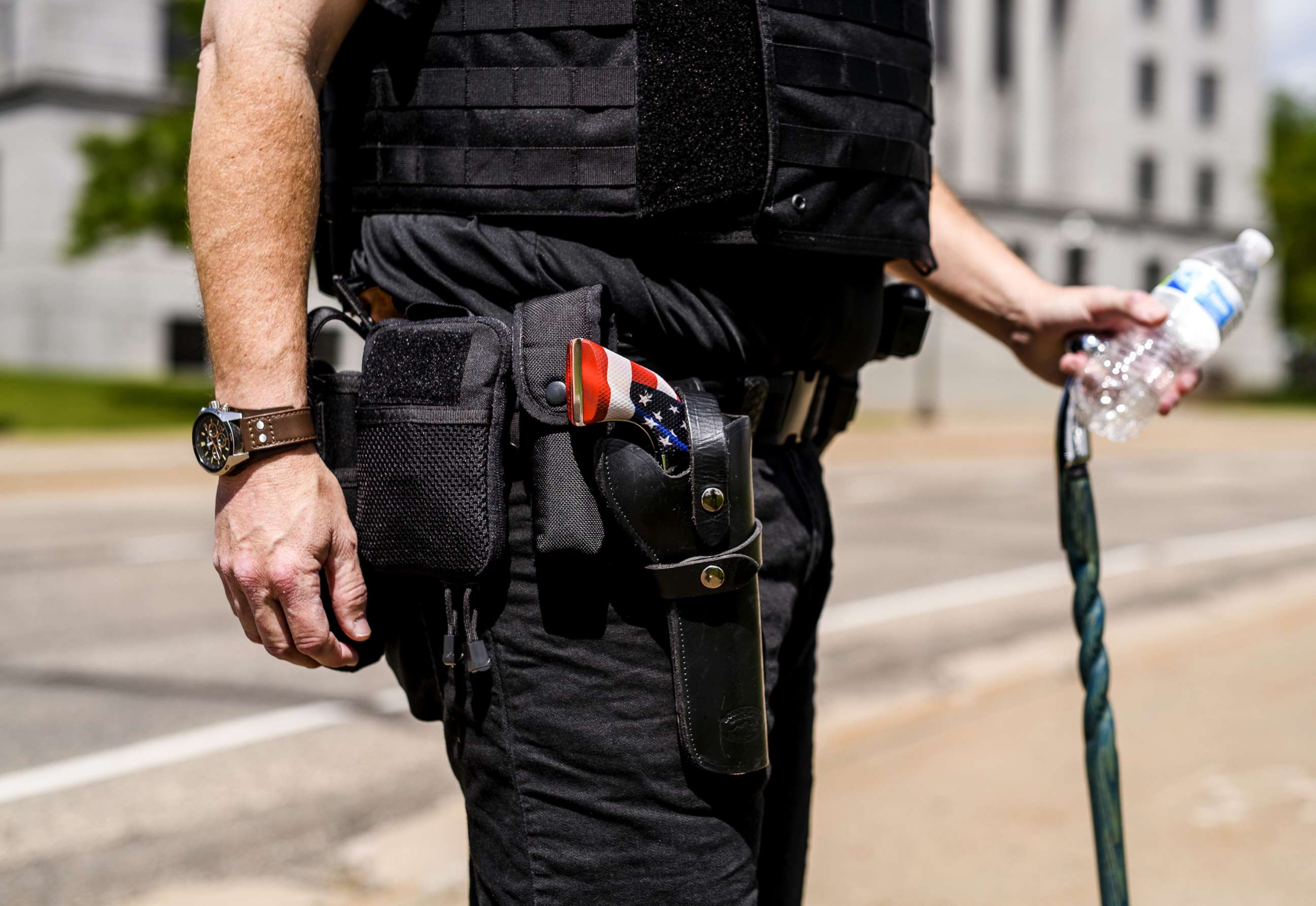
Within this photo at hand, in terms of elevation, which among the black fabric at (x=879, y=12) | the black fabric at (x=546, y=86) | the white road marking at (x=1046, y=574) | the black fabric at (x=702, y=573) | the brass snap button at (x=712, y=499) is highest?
the black fabric at (x=879, y=12)

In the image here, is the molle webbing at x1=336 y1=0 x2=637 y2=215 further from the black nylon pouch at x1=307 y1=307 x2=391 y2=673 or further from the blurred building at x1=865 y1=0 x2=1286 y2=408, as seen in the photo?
the blurred building at x1=865 y1=0 x2=1286 y2=408

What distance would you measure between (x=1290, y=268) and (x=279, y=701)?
156 feet

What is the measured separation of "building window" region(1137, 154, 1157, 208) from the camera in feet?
158

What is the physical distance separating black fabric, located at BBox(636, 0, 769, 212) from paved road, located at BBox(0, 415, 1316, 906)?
269 cm

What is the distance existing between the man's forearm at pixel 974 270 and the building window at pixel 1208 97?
52.0 metres

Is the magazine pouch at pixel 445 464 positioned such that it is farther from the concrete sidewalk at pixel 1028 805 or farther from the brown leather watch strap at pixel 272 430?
the concrete sidewalk at pixel 1028 805

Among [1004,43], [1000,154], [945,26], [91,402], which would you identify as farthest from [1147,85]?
[91,402]

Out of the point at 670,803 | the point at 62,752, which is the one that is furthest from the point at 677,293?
the point at 62,752

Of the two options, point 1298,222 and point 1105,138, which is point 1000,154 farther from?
point 1298,222

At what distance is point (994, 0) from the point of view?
45.5 meters

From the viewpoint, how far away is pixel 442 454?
4.96 feet

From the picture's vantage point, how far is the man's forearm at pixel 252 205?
4.95ft

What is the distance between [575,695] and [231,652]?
16.8ft

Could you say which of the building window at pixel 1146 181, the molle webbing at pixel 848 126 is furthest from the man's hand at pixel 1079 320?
the building window at pixel 1146 181
